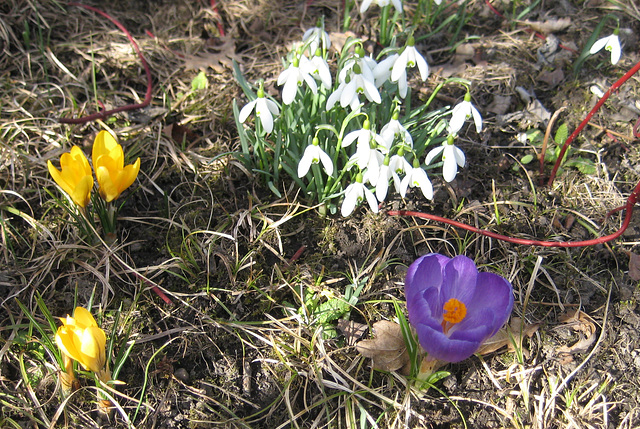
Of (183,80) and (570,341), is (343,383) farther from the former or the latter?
(183,80)

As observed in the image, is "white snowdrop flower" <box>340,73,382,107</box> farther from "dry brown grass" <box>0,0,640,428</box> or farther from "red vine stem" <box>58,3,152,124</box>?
"red vine stem" <box>58,3,152,124</box>

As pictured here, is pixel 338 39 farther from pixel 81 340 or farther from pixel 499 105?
pixel 81 340

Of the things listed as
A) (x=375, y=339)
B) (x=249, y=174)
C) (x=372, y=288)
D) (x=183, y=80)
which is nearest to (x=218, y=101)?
(x=183, y=80)

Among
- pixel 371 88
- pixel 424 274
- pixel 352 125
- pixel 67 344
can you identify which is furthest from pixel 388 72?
pixel 67 344

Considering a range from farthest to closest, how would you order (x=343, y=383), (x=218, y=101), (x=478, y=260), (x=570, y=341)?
(x=218, y=101), (x=478, y=260), (x=570, y=341), (x=343, y=383)

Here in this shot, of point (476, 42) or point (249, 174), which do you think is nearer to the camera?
point (249, 174)

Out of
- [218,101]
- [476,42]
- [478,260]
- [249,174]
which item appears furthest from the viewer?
[476,42]
